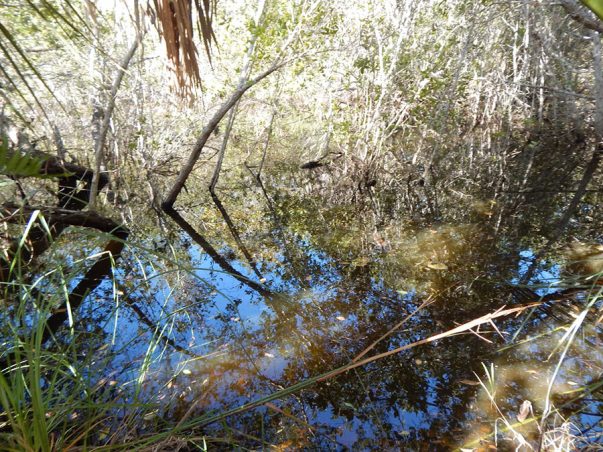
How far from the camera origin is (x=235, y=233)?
6578 mm

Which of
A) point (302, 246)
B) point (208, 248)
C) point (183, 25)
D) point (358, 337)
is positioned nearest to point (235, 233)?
point (208, 248)

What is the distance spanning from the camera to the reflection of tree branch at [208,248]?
454cm

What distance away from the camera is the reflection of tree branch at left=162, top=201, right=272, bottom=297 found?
4.54 meters

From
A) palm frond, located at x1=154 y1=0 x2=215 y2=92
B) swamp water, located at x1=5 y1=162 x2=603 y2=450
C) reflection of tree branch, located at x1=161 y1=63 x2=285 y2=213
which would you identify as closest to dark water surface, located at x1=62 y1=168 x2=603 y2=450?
swamp water, located at x1=5 y1=162 x2=603 y2=450

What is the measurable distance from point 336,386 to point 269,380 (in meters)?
0.52

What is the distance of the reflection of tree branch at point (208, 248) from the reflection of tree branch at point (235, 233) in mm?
251

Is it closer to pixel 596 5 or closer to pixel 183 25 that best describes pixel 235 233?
pixel 183 25

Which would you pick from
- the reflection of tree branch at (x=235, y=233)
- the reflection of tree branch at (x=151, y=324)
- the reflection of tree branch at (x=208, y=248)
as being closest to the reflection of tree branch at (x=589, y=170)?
the reflection of tree branch at (x=208, y=248)

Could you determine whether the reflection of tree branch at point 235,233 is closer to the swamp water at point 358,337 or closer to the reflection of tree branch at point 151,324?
the swamp water at point 358,337

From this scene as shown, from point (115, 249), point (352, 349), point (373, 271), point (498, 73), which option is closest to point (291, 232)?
point (373, 271)

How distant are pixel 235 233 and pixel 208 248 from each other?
0.70 metres

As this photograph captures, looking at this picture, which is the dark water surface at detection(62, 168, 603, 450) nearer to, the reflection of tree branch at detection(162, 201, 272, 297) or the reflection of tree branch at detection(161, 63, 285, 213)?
the reflection of tree branch at detection(162, 201, 272, 297)

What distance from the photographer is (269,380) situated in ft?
9.86

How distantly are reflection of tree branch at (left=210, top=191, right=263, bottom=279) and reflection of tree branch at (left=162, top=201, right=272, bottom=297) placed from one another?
251mm
